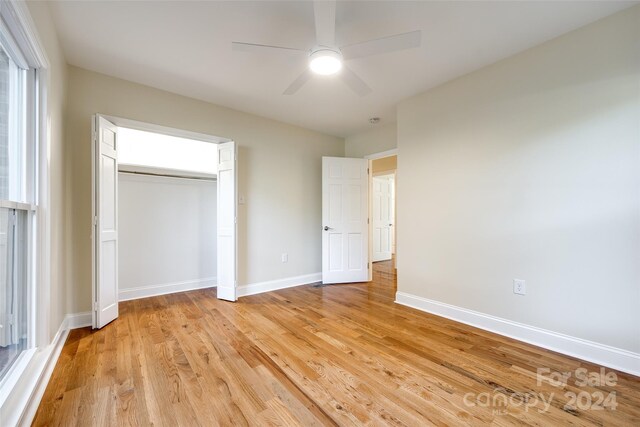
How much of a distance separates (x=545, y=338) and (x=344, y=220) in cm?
268

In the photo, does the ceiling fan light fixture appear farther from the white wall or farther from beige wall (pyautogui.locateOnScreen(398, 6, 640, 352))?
the white wall

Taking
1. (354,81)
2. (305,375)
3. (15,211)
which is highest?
(354,81)

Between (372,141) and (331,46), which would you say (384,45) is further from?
(372,141)

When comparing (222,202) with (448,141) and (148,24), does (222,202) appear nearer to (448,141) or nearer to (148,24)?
(148,24)

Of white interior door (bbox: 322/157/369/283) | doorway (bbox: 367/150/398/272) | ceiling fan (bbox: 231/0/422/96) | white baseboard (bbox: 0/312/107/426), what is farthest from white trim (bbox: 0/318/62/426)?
doorway (bbox: 367/150/398/272)

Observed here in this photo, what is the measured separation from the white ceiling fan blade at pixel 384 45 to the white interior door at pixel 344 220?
232cm

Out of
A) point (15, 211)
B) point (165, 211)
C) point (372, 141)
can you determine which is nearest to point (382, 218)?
point (372, 141)

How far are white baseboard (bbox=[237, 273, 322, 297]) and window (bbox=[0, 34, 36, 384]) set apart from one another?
82.2 inches

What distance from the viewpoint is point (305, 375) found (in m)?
1.74

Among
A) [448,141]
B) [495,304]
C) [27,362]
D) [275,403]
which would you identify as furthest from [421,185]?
[27,362]

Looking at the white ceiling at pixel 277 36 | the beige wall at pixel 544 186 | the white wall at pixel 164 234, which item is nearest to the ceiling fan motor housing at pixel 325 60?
the white ceiling at pixel 277 36

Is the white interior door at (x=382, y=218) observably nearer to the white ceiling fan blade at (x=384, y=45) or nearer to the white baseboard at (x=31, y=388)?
the white ceiling fan blade at (x=384, y=45)

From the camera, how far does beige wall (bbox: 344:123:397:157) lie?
3.93m

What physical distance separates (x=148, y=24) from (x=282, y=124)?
2.14 m
